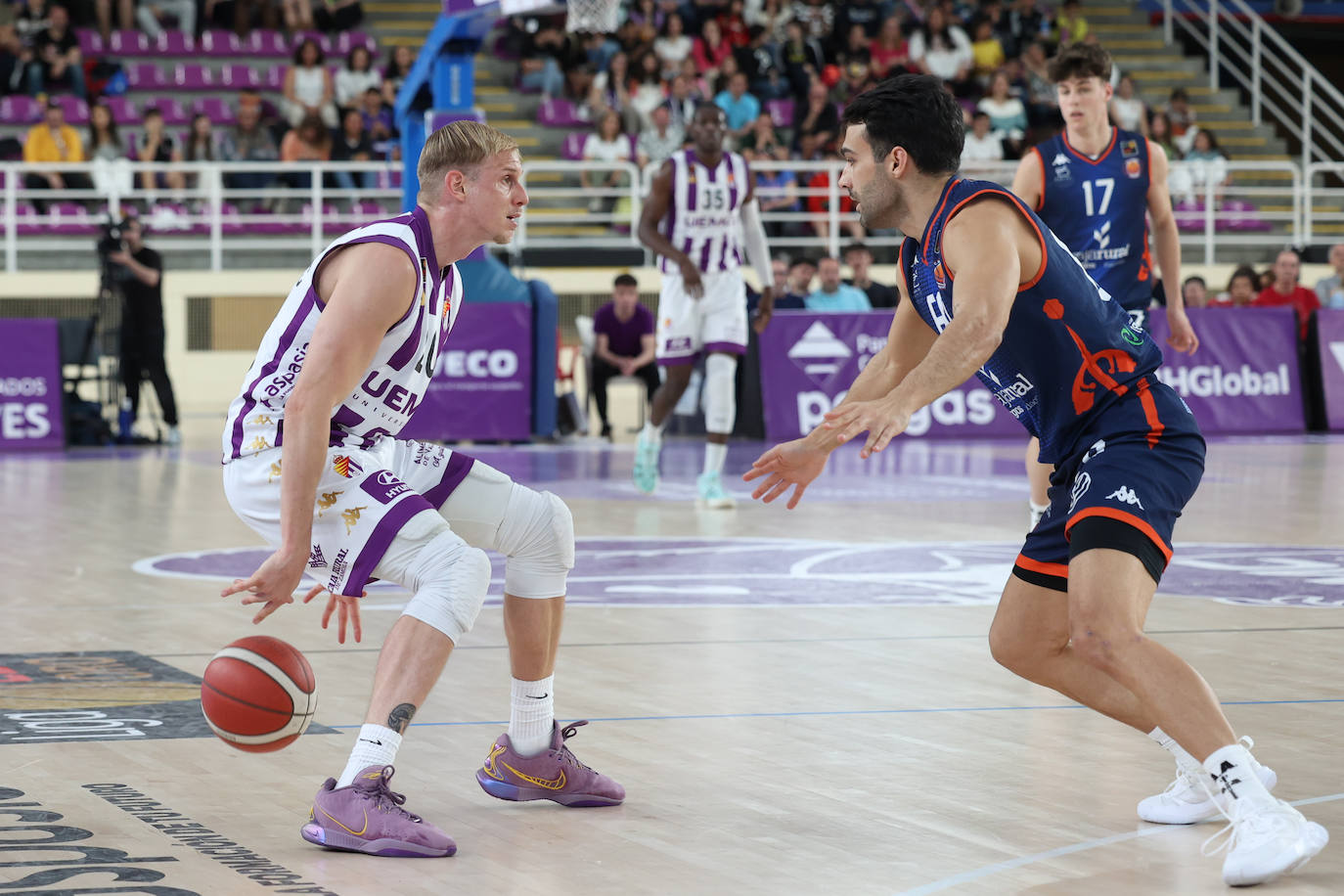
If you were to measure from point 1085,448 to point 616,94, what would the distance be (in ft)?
66.5

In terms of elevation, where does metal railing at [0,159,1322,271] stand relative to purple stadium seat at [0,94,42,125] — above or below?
below

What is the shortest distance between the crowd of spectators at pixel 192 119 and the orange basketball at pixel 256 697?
17019mm

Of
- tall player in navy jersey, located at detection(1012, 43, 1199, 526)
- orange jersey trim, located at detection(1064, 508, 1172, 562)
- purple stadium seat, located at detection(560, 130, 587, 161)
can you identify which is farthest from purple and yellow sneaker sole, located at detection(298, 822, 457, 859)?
purple stadium seat, located at detection(560, 130, 587, 161)

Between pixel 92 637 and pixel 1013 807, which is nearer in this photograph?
pixel 1013 807

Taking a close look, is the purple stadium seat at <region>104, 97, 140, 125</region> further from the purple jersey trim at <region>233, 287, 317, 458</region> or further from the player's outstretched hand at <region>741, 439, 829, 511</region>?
the player's outstretched hand at <region>741, 439, 829, 511</region>

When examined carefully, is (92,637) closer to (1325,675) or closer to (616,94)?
(1325,675)

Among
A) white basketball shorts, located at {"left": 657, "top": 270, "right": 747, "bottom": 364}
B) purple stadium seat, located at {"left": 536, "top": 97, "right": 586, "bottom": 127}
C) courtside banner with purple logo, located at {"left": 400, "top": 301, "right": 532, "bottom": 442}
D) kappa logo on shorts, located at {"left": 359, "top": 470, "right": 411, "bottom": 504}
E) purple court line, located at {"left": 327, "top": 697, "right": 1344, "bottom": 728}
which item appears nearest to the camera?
kappa logo on shorts, located at {"left": 359, "top": 470, "right": 411, "bottom": 504}

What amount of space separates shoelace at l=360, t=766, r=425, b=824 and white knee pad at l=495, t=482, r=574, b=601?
65cm

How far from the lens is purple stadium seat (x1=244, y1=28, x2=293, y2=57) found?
23984mm

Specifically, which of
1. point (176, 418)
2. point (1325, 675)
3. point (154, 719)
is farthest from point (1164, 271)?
point (176, 418)

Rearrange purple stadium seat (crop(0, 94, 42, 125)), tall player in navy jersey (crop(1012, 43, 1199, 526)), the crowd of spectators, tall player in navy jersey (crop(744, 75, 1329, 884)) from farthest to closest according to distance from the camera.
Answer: purple stadium seat (crop(0, 94, 42, 125))
the crowd of spectators
tall player in navy jersey (crop(1012, 43, 1199, 526))
tall player in navy jersey (crop(744, 75, 1329, 884))

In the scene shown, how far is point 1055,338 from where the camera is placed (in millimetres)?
4328

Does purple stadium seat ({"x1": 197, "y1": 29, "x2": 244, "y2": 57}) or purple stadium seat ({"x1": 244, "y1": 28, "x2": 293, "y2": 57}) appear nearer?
purple stadium seat ({"x1": 197, "y1": 29, "x2": 244, "y2": 57})

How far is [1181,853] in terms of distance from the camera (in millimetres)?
4094
